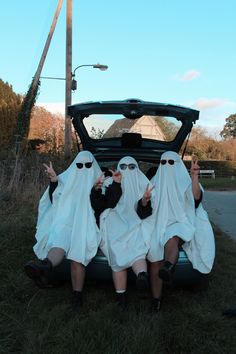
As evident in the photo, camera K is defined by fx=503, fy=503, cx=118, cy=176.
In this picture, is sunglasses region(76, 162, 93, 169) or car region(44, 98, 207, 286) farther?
car region(44, 98, 207, 286)

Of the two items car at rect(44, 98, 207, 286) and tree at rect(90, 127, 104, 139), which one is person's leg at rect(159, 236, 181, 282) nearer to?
car at rect(44, 98, 207, 286)

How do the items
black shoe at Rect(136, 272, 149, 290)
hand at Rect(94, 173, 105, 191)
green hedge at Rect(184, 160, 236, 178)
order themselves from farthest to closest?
green hedge at Rect(184, 160, 236, 178), hand at Rect(94, 173, 105, 191), black shoe at Rect(136, 272, 149, 290)

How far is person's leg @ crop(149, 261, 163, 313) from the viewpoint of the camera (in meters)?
4.65

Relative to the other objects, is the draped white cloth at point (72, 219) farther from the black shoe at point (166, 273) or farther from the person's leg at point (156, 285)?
the black shoe at point (166, 273)

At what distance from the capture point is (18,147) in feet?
43.7

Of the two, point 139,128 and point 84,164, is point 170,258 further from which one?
point 139,128

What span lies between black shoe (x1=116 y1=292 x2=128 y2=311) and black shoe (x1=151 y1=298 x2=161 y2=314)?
25cm

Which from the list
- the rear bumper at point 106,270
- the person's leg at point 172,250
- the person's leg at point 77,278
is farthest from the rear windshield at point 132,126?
the person's leg at point 77,278

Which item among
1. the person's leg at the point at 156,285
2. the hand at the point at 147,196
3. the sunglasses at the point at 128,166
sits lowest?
the person's leg at the point at 156,285

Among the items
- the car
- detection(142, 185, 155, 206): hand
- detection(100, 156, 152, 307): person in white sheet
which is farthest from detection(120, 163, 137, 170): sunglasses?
the car

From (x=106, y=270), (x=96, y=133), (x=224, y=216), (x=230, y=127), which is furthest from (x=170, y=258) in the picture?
(x=230, y=127)

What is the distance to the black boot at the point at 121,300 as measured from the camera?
455cm

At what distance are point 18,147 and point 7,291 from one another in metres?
8.63

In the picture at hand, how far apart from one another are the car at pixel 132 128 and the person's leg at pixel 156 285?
2.54 feet
